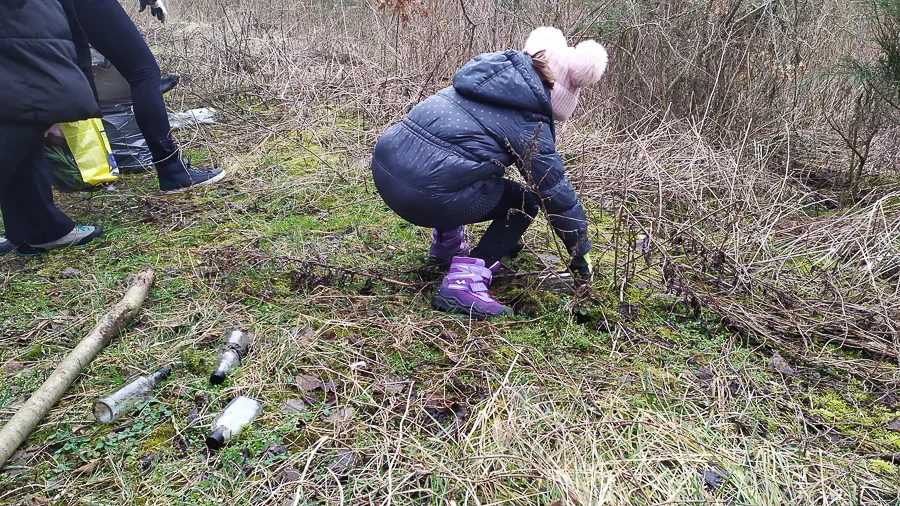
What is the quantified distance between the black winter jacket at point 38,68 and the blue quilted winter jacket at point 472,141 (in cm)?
142

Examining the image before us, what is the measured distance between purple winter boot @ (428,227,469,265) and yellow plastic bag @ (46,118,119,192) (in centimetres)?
185

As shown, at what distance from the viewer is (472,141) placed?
2291 mm

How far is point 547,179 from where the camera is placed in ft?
7.70

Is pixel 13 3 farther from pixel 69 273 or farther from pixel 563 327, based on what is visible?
pixel 563 327

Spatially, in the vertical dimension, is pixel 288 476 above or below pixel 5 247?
above

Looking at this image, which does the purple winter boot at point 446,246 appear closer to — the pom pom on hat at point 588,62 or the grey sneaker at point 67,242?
the pom pom on hat at point 588,62

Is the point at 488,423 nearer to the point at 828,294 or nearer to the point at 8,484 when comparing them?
the point at 8,484

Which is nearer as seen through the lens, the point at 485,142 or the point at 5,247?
the point at 485,142

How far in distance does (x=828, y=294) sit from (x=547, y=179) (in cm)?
153

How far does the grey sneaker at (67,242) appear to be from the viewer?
2.98 metres

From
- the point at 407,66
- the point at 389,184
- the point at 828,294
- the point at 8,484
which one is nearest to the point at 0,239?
the point at 8,484

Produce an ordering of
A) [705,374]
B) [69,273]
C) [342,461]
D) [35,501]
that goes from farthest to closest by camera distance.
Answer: [69,273] → [705,374] → [342,461] → [35,501]

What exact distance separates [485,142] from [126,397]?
5.30 feet

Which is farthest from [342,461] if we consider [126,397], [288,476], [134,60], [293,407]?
[134,60]
